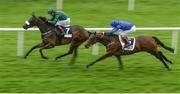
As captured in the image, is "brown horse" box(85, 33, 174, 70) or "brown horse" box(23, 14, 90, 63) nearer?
"brown horse" box(85, 33, 174, 70)

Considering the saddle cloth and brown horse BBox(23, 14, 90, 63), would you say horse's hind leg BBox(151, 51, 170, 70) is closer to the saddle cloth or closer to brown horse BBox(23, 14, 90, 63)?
brown horse BBox(23, 14, 90, 63)

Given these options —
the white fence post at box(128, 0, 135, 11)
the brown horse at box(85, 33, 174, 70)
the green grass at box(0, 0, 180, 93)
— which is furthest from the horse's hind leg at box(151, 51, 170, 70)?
the white fence post at box(128, 0, 135, 11)

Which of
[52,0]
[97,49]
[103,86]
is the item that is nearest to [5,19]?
[52,0]

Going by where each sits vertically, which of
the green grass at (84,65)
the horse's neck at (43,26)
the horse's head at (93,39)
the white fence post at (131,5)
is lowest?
the green grass at (84,65)

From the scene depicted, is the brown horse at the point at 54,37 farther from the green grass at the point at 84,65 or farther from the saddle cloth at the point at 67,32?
the green grass at the point at 84,65

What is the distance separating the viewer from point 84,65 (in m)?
13.4

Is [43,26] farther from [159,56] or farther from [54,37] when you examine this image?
[159,56]

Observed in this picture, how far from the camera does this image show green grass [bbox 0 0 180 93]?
11664mm

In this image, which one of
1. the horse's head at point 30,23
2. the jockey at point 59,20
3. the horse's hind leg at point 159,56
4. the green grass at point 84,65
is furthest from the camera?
the horse's head at point 30,23

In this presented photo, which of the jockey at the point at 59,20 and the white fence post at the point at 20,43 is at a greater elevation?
the jockey at the point at 59,20

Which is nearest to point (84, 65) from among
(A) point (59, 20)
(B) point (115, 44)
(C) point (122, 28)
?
(B) point (115, 44)

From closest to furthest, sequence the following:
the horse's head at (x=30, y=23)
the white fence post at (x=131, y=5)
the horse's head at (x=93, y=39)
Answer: the horse's head at (x=93, y=39) < the horse's head at (x=30, y=23) < the white fence post at (x=131, y=5)

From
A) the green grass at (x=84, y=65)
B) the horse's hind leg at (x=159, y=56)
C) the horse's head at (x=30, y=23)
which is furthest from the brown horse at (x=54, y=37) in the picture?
the horse's hind leg at (x=159, y=56)

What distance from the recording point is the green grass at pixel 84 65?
11.7 metres
